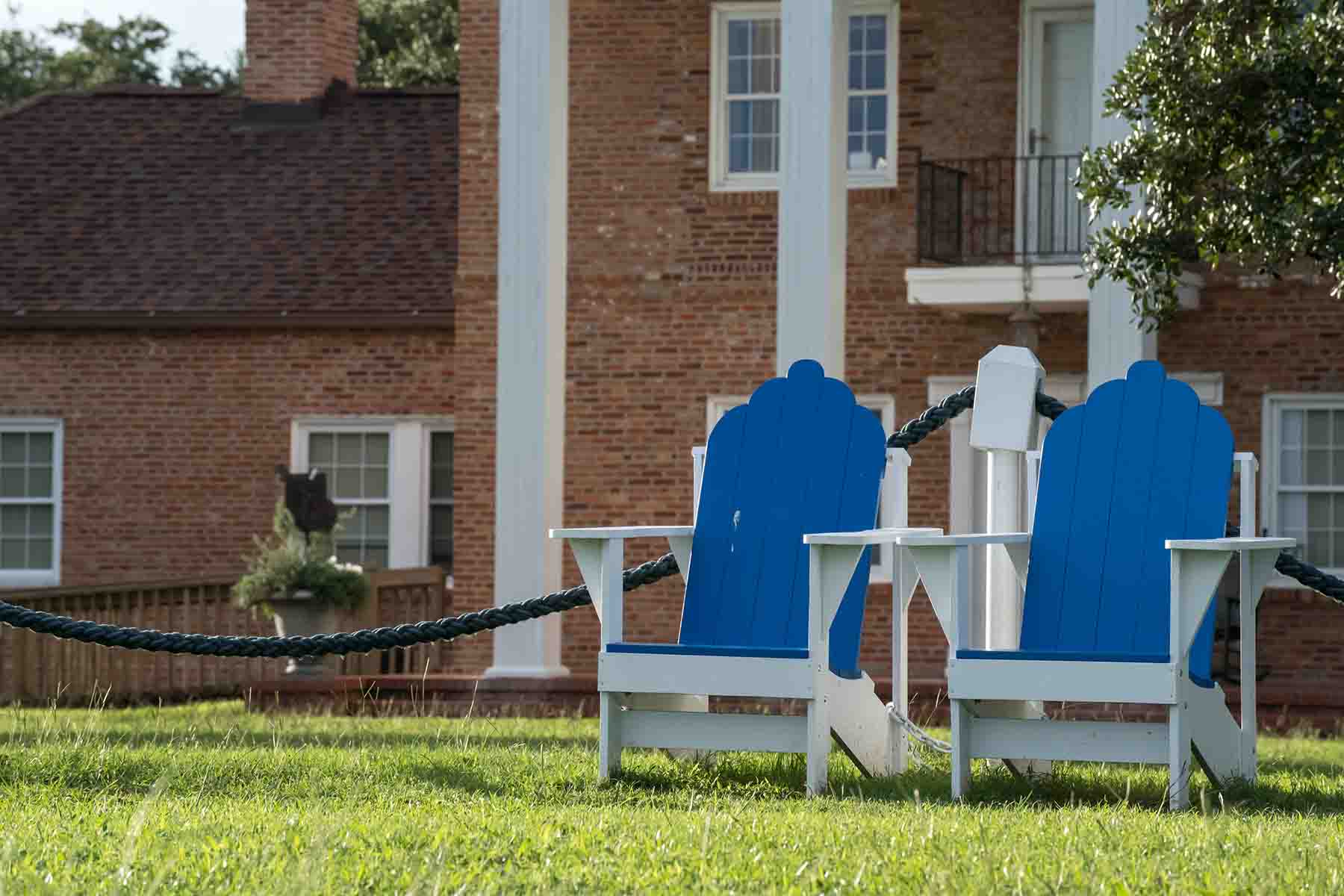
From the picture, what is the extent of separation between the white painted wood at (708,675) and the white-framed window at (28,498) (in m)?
15.2

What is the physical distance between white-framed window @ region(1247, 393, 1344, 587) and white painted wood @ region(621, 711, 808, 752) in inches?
438

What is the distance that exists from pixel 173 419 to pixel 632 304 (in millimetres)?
5346

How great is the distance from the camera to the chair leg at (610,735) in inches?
273

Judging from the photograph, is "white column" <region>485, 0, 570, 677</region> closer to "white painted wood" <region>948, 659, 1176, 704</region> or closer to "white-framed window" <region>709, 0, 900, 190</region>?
"white-framed window" <region>709, 0, 900, 190</region>

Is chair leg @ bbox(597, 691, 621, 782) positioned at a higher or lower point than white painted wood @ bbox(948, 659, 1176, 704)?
lower

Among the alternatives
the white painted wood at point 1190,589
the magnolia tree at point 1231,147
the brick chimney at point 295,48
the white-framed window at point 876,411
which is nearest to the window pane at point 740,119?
the white-framed window at point 876,411

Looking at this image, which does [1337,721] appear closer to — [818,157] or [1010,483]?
[818,157]

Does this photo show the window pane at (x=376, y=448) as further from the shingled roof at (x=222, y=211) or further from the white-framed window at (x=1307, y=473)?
the white-framed window at (x=1307, y=473)

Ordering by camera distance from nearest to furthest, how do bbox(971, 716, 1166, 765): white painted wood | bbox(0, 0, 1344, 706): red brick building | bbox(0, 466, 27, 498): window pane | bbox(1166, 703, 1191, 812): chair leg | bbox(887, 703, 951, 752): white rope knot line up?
bbox(1166, 703, 1191, 812): chair leg < bbox(971, 716, 1166, 765): white painted wood < bbox(887, 703, 951, 752): white rope knot < bbox(0, 0, 1344, 706): red brick building < bbox(0, 466, 27, 498): window pane

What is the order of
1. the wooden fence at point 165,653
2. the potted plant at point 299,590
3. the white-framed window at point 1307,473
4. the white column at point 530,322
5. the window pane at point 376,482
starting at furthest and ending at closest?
the window pane at point 376,482 → the white-framed window at point 1307,473 → the wooden fence at point 165,653 → the potted plant at point 299,590 → the white column at point 530,322

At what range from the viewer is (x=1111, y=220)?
14562mm

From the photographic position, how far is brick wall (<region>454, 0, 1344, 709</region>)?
17.5 metres

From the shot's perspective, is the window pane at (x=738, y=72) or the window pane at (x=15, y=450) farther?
the window pane at (x=15, y=450)

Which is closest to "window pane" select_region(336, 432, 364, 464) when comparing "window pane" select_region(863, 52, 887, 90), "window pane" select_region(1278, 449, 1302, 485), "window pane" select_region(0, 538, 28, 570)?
"window pane" select_region(0, 538, 28, 570)
